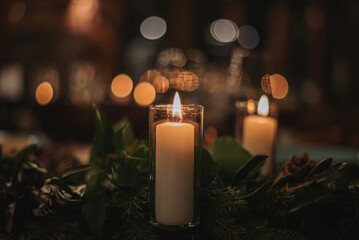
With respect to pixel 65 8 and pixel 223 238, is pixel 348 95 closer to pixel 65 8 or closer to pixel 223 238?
pixel 65 8

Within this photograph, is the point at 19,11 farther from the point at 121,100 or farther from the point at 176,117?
the point at 176,117

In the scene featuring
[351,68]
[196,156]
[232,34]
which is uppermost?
[232,34]

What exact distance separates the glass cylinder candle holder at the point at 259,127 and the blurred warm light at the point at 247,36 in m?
4.27

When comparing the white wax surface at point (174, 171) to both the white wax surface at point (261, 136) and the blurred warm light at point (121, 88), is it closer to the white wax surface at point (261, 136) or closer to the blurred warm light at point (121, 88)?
the white wax surface at point (261, 136)

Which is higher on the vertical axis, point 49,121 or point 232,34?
point 232,34

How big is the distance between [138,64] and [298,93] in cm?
211

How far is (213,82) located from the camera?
2.30 meters

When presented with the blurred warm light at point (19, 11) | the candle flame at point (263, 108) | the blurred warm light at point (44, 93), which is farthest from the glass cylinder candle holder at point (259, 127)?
the blurred warm light at point (19, 11)

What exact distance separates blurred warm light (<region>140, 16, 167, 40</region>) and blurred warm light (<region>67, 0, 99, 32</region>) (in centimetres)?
62

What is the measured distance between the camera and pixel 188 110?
503 mm

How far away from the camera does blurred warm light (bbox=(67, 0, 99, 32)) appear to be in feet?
15.4

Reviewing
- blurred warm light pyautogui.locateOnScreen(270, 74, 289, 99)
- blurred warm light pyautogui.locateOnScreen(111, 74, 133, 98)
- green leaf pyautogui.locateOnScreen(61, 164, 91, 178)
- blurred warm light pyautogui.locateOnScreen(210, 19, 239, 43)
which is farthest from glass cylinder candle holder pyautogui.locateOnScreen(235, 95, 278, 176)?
blurred warm light pyautogui.locateOnScreen(210, 19, 239, 43)

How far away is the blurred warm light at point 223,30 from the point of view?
489 centimetres

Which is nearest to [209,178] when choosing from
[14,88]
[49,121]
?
[49,121]
